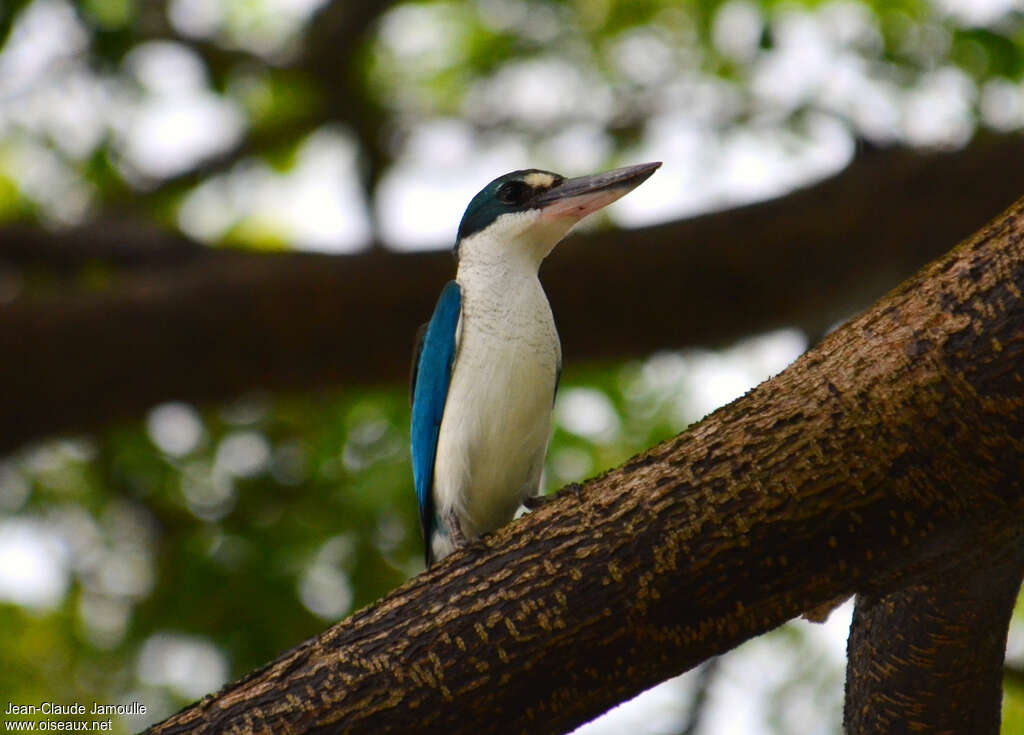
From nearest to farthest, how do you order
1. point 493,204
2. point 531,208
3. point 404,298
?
point 531,208, point 493,204, point 404,298

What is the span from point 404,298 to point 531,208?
3.14 meters

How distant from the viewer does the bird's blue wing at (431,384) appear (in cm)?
408

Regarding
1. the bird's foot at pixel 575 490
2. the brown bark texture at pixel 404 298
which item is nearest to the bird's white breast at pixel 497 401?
the bird's foot at pixel 575 490

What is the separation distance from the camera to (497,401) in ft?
12.8

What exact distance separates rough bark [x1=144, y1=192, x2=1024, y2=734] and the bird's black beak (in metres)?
1.16

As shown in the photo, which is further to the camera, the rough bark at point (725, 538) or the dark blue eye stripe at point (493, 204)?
the dark blue eye stripe at point (493, 204)

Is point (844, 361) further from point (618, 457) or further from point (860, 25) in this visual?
point (860, 25)

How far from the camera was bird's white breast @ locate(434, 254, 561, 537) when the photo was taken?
3904mm

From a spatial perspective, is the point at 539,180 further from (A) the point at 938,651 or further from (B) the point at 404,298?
(B) the point at 404,298

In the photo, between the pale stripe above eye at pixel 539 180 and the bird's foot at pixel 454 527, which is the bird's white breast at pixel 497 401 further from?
the pale stripe above eye at pixel 539 180

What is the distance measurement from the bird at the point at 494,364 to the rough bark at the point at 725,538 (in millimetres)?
702

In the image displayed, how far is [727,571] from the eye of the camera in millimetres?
2959

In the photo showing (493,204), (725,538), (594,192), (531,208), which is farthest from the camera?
(493,204)

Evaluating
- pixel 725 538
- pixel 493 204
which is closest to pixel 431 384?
pixel 493 204
